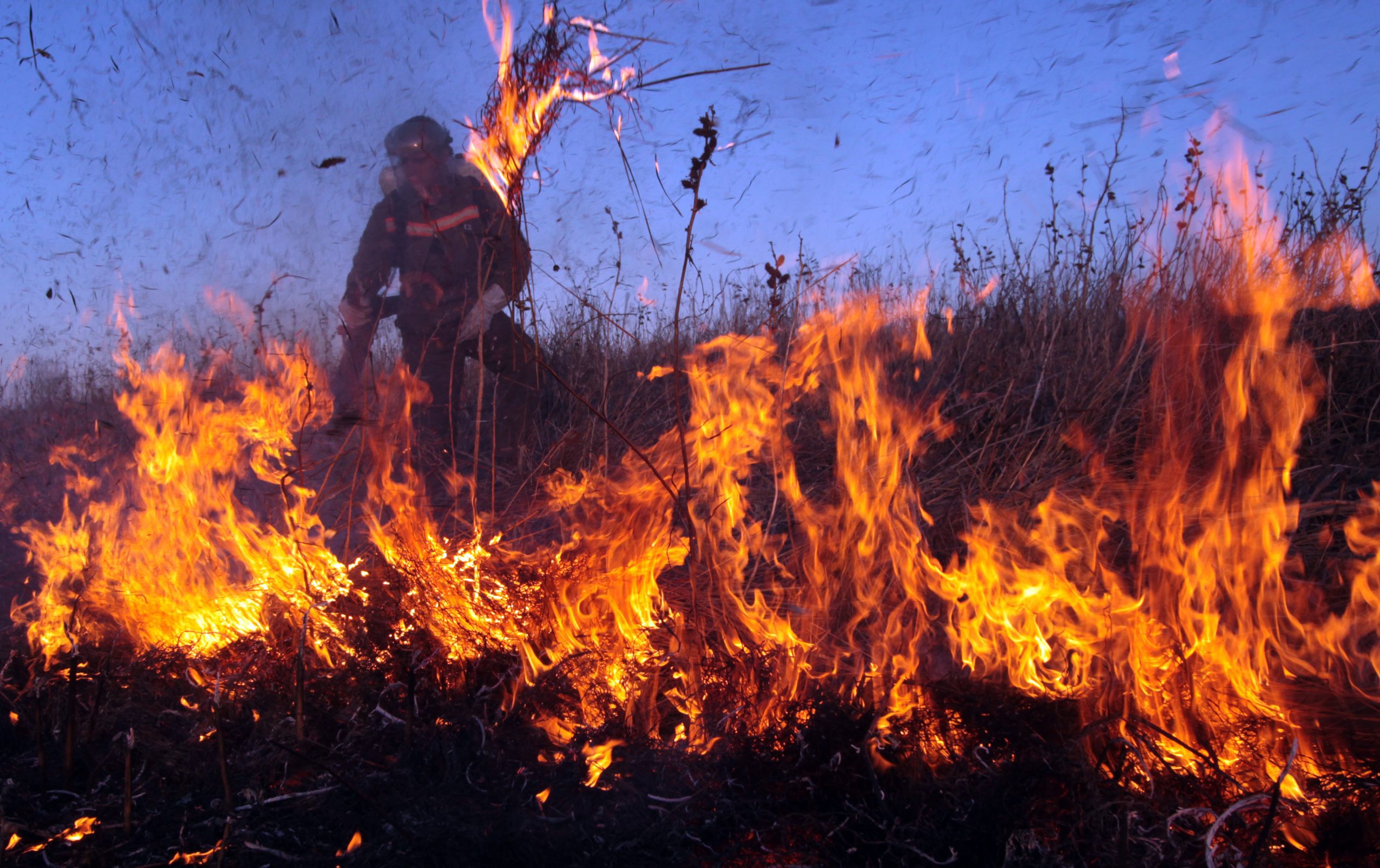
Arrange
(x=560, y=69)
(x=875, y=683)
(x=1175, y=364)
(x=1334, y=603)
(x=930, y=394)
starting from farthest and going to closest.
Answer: (x=930, y=394) → (x=1175, y=364) → (x=1334, y=603) → (x=560, y=69) → (x=875, y=683)

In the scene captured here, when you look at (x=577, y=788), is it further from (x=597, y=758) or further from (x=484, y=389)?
(x=484, y=389)

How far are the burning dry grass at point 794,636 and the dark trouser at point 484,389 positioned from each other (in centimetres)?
89

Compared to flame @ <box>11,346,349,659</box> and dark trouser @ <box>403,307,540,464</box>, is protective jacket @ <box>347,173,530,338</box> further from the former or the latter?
flame @ <box>11,346,349,659</box>

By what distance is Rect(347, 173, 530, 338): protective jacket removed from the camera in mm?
4418

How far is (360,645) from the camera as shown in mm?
2369

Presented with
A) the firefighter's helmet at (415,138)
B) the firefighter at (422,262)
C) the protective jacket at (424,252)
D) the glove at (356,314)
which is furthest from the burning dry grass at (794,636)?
the firefighter's helmet at (415,138)

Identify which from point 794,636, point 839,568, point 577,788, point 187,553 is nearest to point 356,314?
point 187,553

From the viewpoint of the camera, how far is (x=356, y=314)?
449 centimetres

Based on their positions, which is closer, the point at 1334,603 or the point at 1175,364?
the point at 1334,603

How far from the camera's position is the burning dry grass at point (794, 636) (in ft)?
5.50

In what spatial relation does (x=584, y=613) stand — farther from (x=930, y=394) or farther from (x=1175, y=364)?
(x=1175, y=364)

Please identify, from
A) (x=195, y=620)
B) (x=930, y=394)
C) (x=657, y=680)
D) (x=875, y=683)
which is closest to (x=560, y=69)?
(x=657, y=680)

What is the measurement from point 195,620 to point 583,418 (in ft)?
9.19

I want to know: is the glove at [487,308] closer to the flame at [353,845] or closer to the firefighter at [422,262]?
the firefighter at [422,262]
